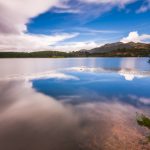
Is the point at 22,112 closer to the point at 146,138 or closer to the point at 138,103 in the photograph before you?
the point at 146,138

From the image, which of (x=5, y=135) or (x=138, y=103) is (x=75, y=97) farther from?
(x=5, y=135)

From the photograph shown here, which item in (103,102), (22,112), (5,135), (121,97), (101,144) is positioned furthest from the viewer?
(121,97)

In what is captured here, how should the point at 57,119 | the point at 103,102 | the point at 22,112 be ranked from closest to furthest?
the point at 57,119
the point at 22,112
the point at 103,102

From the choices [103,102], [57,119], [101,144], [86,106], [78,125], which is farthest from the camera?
[103,102]

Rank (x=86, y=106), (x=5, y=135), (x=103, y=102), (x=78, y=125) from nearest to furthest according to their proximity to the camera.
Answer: (x=5, y=135) < (x=78, y=125) < (x=86, y=106) < (x=103, y=102)

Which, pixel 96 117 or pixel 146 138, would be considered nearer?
pixel 146 138

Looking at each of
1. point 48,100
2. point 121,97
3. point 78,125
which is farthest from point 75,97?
point 78,125

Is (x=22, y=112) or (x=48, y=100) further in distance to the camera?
(x=48, y=100)

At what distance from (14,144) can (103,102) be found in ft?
47.8

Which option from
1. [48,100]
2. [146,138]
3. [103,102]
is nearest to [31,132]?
[146,138]

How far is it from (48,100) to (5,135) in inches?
457

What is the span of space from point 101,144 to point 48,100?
14.2 meters

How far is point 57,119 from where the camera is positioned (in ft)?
59.4

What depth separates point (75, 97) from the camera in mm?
28438
